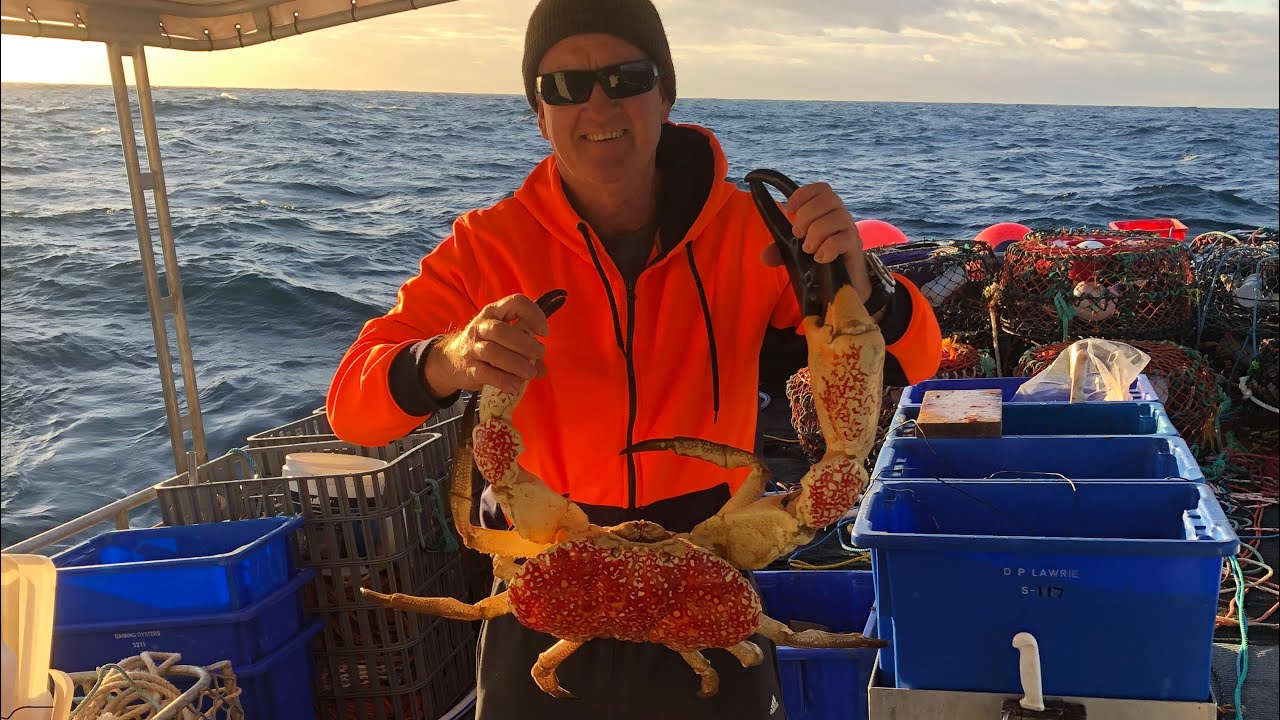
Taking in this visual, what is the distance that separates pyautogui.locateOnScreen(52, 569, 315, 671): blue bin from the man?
3.54ft

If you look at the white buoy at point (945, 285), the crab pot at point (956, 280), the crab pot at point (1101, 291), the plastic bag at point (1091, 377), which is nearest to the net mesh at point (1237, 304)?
the crab pot at point (1101, 291)

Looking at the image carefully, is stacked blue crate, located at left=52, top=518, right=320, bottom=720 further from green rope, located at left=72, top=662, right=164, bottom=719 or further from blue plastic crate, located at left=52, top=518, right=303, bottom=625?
green rope, located at left=72, top=662, right=164, bottom=719

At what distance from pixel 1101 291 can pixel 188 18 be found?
4.44 m

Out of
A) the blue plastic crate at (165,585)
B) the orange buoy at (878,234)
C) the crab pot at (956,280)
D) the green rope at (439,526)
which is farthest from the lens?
the orange buoy at (878,234)

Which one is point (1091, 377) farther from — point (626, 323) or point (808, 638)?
point (626, 323)

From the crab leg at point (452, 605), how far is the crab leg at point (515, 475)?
242mm

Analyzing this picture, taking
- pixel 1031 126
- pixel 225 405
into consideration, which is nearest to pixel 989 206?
pixel 225 405

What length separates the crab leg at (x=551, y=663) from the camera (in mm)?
1903

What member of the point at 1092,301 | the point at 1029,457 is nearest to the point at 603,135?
the point at 1029,457

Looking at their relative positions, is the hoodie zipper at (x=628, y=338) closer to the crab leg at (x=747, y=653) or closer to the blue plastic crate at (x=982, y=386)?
the crab leg at (x=747, y=653)

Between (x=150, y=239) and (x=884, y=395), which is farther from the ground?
(x=150, y=239)

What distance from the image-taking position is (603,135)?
6.35 ft

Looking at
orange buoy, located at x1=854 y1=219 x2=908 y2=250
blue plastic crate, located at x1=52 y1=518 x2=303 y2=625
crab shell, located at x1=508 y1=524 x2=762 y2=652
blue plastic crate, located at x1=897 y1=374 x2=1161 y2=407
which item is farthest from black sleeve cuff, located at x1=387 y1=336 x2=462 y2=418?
orange buoy, located at x1=854 y1=219 x2=908 y2=250

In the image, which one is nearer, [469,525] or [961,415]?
[469,525]
